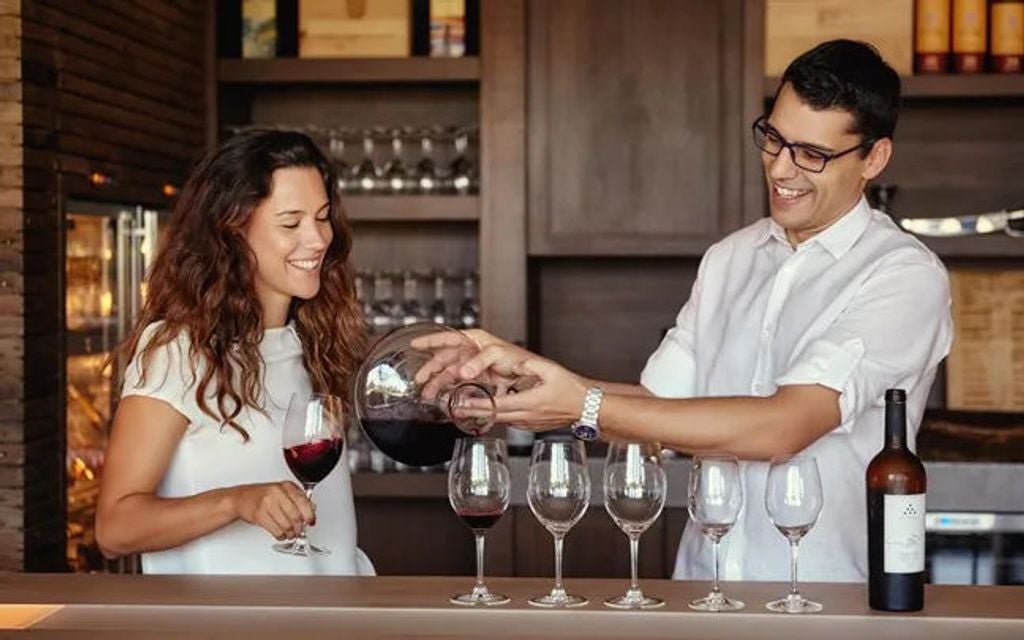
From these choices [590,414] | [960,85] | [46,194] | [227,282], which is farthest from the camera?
[960,85]

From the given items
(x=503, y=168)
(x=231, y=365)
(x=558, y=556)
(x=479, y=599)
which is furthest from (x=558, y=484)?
(x=503, y=168)

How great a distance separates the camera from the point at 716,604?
1.93 meters

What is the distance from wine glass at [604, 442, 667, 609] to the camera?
6.25 feet

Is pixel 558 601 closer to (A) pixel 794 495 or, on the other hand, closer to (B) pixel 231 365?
(A) pixel 794 495

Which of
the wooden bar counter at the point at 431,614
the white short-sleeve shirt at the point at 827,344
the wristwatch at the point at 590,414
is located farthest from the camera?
the white short-sleeve shirt at the point at 827,344

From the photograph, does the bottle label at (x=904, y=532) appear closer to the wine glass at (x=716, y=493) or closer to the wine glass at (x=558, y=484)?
the wine glass at (x=716, y=493)

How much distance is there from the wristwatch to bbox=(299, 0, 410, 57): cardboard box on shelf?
8.25 ft

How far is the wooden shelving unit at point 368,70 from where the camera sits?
4555mm

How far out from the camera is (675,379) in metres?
2.75

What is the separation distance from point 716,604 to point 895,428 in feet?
0.98

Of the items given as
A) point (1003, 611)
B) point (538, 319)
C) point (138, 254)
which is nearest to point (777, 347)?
point (1003, 611)

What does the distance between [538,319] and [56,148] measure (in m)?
1.76

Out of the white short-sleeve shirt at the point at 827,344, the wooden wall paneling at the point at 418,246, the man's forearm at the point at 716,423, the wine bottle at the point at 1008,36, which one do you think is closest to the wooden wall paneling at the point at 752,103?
the wine bottle at the point at 1008,36

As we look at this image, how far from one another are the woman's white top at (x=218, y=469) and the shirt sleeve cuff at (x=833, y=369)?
0.73 meters
